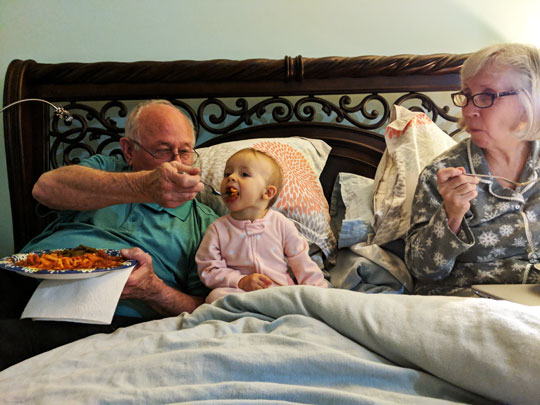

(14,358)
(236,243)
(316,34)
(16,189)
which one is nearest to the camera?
(14,358)

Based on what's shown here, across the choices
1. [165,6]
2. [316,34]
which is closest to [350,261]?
[316,34]

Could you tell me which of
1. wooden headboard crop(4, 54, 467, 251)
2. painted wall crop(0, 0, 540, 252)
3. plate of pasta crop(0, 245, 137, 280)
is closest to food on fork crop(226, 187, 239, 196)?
plate of pasta crop(0, 245, 137, 280)

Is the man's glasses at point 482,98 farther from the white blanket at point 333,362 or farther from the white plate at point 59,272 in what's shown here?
the white plate at point 59,272

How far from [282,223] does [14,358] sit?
29.5 inches

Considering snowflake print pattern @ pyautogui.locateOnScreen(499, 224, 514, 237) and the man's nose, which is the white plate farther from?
snowflake print pattern @ pyautogui.locateOnScreen(499, 224, 514, 237)

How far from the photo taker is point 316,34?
1940 millimetres

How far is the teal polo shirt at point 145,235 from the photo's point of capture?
4.34ft

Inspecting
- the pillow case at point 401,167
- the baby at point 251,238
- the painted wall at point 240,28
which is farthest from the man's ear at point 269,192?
the painted wall at point 240,28

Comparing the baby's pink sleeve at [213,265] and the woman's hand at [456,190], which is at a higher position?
the woman's hand at [456,190]

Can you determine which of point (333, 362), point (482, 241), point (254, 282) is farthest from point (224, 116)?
point (333, 362)

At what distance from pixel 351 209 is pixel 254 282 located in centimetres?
52

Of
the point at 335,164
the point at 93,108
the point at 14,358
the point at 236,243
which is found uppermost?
the point at 93,108

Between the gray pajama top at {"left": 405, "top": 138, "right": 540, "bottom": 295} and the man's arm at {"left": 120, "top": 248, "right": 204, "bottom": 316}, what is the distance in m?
0.66

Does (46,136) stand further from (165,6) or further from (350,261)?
(350,261)
